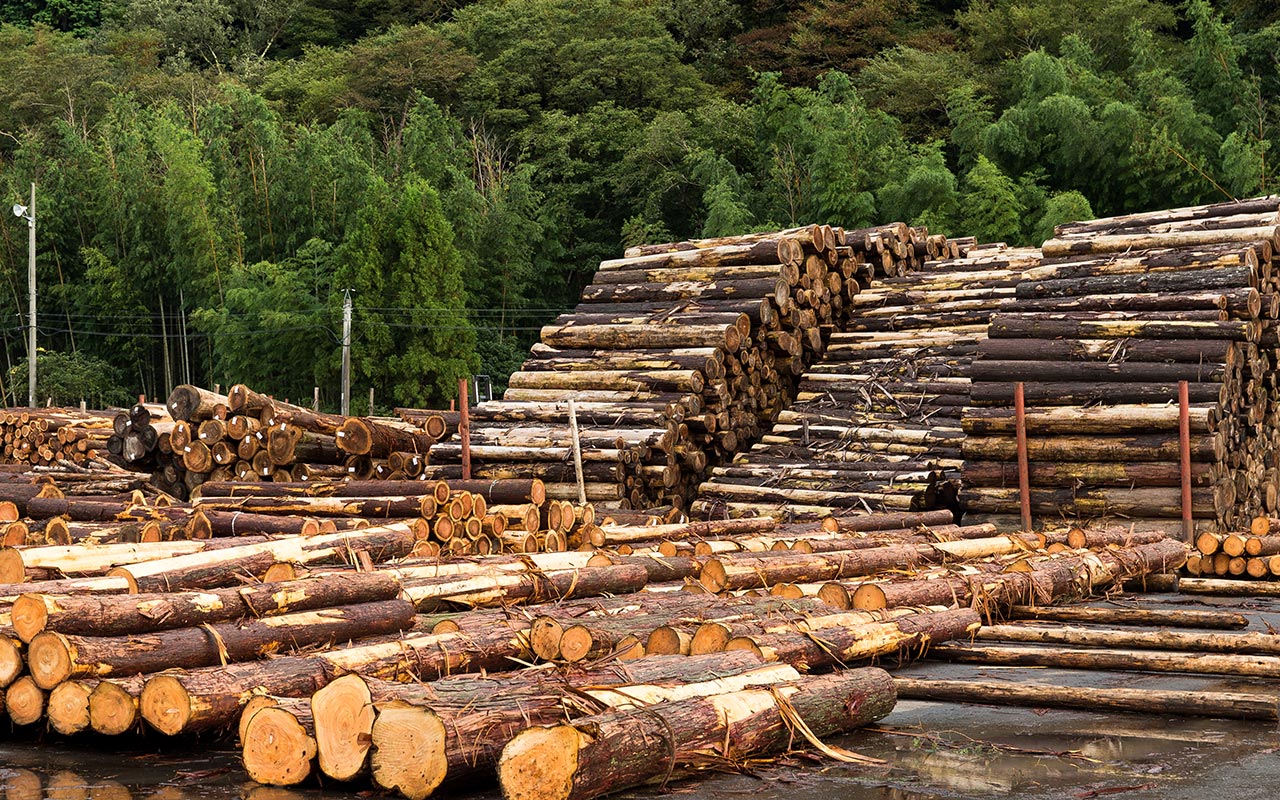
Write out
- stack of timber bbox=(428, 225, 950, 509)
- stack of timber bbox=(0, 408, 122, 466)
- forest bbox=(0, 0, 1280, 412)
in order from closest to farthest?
stack of timber bbox=(428, 225, 950, 509) → stack of timber bbox=(0, 408, 122, 466) → forest bbox=(0, 0, 1280, 412)

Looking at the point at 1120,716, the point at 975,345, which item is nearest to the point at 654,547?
the point at 1120,716

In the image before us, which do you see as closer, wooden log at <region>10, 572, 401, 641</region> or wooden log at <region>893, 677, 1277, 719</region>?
wooden log at <region>10, 572, 401, 641</region>

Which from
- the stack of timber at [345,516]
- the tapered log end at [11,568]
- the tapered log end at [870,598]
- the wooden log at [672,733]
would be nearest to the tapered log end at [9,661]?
the tapered log end at [11,568]

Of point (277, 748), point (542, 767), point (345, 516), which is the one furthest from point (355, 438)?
point (542, 767)

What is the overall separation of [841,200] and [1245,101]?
1006 cm

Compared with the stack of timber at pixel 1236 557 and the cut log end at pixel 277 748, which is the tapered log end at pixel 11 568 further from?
the stack of timber at pixel 1236 557

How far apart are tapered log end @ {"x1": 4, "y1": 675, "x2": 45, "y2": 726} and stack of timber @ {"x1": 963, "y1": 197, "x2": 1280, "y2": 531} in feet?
36.0

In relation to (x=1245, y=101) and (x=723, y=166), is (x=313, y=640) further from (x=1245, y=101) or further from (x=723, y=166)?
(x=723, y=166)

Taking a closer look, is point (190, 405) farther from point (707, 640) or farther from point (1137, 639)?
point (1137, 639)

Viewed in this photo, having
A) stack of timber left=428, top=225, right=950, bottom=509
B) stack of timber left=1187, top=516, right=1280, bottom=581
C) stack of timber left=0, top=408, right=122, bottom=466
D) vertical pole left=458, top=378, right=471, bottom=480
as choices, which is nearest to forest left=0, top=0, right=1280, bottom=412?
stack of timber left=0, top=408, right=122, bottom=466

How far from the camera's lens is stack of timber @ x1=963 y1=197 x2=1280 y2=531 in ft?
50.8

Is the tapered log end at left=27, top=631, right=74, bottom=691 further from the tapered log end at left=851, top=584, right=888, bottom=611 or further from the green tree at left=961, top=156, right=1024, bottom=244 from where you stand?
the green tree at left=961, top=156, right=1024, bottom=244

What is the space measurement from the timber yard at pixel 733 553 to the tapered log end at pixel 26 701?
0.06ft

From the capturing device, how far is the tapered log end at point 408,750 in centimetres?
618
